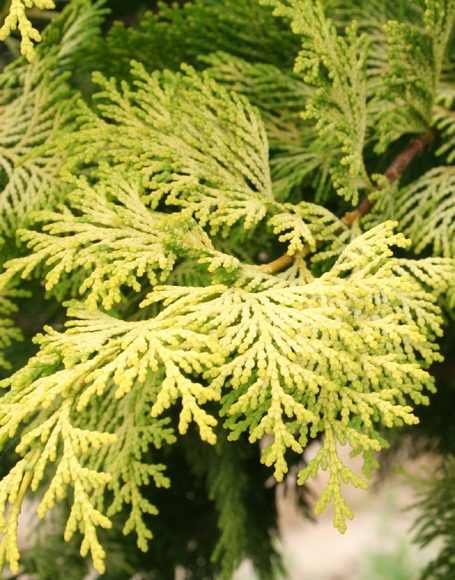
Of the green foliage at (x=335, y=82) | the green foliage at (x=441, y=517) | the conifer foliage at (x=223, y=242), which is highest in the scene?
the green foliage at (x=335, y=82)

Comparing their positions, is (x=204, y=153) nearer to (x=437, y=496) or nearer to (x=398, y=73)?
(x=398, y=73)

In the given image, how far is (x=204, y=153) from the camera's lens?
1885 mm

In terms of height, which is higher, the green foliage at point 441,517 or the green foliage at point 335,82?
the green foliage at point 335,82

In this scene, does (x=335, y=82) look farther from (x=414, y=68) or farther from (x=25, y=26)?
(x=25, y=26)

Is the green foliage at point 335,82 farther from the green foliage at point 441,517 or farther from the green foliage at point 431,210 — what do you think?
the green foliage at point 441,517

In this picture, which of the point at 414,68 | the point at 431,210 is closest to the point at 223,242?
the point at 431,210

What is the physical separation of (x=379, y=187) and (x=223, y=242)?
469 millimetres

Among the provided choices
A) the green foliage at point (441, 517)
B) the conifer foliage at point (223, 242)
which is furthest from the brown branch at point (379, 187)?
the green foliage at point (441, 517)

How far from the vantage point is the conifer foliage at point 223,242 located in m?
1.44

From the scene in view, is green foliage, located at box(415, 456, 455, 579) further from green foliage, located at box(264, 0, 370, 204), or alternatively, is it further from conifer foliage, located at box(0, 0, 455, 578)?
green foliage, located at box(264, 0, 370, 204)

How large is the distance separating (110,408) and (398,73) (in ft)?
3.82

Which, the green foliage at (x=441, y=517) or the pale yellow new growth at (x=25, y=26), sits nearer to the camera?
the pale yellow new growth at (x=25, y=26)

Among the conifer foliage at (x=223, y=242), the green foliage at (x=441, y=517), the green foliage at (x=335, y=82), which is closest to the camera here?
the conifer foliage at (x=223, y=242)

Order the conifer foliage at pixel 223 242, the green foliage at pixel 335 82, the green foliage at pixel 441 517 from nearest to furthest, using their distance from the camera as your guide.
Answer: the conifer foliage at pixel 223 242 → the green foliage at pixel 335 82 → the green foliage at pixel 441 517
